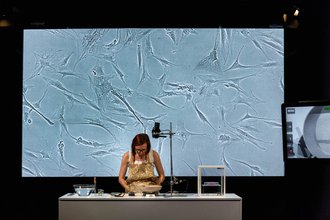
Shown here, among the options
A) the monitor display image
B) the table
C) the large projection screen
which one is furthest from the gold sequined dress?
the monitor display image

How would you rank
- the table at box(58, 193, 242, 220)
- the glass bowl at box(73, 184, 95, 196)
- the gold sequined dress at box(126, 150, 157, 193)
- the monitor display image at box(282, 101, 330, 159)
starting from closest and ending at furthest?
the monitor display image at box(282, 101, 330, 159)
the table at box(58, 193, 242, 220)
the glass bowl at box(73, 184, 95, 196)
the gold sequined dress at box(126, 150, 157, 193)

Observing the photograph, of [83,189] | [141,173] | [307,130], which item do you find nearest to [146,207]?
[141,173]

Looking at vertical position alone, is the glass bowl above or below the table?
above

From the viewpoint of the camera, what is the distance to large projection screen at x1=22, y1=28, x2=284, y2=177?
23.3 ft

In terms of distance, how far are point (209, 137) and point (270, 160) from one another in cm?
78

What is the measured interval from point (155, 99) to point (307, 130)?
2209 millimetres

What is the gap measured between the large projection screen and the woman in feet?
2.49

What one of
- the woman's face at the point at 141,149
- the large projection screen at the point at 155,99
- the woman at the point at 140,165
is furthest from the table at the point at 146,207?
the large projection screen at the point at 155,99

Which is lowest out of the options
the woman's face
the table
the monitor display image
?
the table

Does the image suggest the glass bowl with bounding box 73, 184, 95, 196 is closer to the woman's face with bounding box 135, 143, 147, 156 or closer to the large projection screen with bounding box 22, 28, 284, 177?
the woman's face with bounding box 135, 143, 147, 156

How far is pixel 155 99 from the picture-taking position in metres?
7.14

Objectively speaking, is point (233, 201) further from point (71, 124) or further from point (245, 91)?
point (71, 124)

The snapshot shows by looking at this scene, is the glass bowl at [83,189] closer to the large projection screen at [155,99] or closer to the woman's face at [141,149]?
the woman's face at [141,149]

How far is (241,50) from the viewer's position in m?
7.14
